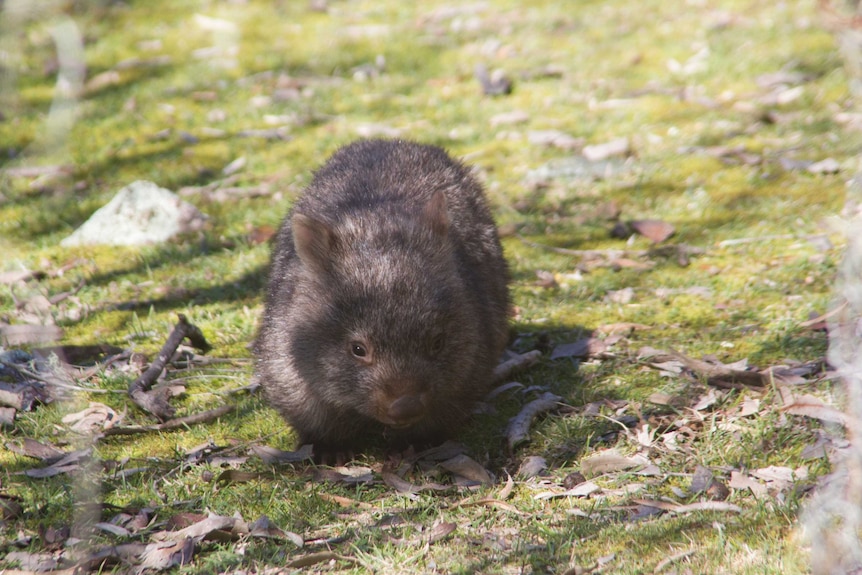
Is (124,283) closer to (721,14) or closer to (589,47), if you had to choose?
(589,47)

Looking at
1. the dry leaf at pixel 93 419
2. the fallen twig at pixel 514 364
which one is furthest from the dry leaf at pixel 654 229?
the dry leaf at pixel 93 419

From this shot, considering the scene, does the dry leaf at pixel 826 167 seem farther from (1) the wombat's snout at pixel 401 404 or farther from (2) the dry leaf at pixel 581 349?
(1) the wombat's snout at pixel 401 404

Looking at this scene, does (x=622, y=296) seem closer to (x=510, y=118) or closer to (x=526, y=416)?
(x=526, y=416)

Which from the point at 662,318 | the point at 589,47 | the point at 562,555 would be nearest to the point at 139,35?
the point at 589,47

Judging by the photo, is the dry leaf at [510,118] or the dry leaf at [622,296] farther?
the dry leaf at [510,118]

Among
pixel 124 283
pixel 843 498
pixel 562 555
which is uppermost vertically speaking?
pixel 843 498

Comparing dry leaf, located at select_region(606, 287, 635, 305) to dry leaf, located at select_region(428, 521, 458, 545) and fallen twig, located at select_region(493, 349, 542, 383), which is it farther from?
dry leaf, located at select_region(428, 521, 458, 545)
